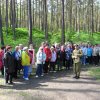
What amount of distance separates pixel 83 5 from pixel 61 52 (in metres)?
55.2

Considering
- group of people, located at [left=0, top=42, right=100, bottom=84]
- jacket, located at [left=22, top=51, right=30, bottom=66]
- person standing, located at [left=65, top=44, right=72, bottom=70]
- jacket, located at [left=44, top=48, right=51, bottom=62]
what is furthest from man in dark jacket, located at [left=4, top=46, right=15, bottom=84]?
person standing, located at [left=65, top=44, right=72, bottom=70]

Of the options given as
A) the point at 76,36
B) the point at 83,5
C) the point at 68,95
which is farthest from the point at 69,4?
the point at 68,95

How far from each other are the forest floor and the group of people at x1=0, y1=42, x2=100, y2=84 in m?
0.66

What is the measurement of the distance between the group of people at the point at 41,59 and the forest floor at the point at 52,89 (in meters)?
0.66

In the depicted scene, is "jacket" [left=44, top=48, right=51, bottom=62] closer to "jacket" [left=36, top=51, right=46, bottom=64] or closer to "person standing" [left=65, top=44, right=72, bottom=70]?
"jacket" [left=36, top=51, right=46, bottom=64]

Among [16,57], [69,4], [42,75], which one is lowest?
[42,75]

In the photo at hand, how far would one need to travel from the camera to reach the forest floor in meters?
11.9

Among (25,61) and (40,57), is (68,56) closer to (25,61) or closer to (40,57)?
(40,57)

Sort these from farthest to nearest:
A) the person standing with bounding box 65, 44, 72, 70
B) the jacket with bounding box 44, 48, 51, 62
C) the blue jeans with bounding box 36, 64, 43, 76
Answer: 1. the person standing with bounding box 65, 44, 72, 70
2. the jacket with bounding box 44, 48, 51, 62
3. the blue jeans with bounding box 36, 64, 43, 76

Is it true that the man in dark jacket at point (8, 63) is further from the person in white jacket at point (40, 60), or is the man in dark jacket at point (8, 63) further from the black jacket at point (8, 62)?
the person in white jacket at point (40, 60)

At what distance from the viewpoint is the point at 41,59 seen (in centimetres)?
1702

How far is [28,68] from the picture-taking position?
1625 cm

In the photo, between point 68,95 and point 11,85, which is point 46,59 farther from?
point 68,95

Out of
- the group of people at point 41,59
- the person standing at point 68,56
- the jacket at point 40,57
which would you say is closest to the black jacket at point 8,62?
the group of people at point 41,59
